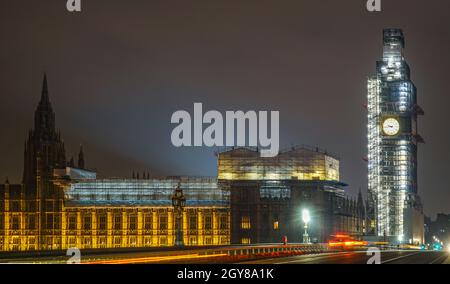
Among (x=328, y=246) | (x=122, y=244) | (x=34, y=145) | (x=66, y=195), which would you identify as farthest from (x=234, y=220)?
(x=328, y=246)

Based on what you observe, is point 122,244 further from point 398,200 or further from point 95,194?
point 398,200

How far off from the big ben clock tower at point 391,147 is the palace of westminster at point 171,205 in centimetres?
974

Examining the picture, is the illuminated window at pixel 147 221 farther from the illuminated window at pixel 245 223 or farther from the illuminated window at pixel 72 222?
the illuminated window at pixel 245 223

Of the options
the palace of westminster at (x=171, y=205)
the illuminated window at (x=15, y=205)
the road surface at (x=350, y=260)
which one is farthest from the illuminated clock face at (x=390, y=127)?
the road surface at (x=350, y=260)

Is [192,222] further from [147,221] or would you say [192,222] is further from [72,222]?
[72,222]

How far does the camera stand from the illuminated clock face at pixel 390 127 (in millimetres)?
185375

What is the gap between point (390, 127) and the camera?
609 ft

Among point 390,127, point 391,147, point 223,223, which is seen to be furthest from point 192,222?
point 390,127

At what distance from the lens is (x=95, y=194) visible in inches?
7052

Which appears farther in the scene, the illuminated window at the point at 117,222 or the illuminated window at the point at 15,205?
the illuminated window at the point at 15,205

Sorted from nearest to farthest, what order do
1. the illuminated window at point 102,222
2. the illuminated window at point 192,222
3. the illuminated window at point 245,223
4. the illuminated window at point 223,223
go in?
the illuminated window at point 245,223 → the illuminated window at point 223,223 → the illuminated window at point 192,222 → the illuminated window at point 102,222

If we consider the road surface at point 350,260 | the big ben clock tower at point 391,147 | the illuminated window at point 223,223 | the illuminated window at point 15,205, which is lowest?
the road surface at point 350,260
